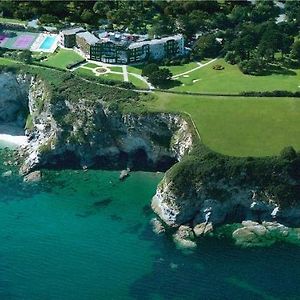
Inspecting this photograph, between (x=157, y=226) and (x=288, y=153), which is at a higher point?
(x=288, y=153)

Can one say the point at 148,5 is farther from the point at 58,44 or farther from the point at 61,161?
the point at 61,161

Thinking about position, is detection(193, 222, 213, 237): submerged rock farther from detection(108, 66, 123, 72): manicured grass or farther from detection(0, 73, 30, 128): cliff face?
detection(0, 73, 30, 128): cliff face

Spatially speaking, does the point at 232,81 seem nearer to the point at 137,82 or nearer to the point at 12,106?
the point at 137,82

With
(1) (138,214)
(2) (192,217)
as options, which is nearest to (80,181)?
(1) (138,214)

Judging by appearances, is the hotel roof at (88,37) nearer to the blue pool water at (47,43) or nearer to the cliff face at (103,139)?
the blue pool water at (47,43)

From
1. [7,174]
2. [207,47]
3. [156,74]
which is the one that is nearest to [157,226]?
[7,174]
